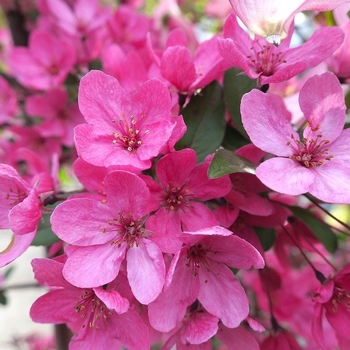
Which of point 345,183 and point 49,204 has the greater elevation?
point 345,183

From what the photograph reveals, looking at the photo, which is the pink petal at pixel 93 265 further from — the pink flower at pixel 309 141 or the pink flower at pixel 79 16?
the pink flower at pixel 79 16

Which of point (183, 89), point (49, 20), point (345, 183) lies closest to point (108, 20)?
point (49, 20)

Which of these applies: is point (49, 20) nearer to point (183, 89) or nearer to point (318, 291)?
point (183, 89)

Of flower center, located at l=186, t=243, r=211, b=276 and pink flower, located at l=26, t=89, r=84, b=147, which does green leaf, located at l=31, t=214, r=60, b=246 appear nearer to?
flower center, located at l=186, t=243, r=211, b=276

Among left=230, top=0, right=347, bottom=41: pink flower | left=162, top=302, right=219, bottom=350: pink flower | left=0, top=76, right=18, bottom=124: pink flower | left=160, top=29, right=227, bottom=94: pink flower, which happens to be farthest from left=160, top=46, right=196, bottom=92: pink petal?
left=0, top=76, right=18, bottom=124: pink flower

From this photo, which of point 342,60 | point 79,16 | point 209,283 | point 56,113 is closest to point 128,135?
point 209,283

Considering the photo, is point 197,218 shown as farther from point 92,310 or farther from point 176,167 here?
point 92,310

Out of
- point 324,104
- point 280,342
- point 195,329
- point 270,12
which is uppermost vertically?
point 270,12
